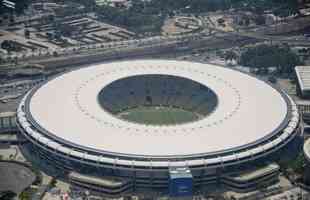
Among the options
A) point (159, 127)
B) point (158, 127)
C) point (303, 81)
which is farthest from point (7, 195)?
point (303, 81)

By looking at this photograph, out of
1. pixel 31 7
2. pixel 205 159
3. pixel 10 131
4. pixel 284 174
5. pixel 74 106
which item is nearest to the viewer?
pixel 205 159

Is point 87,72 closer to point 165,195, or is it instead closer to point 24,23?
point 165,195

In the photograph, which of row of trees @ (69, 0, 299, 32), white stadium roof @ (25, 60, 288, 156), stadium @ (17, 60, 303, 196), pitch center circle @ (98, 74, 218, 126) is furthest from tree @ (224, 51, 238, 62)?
pitch center circle @ (98, 74, 218, 126)

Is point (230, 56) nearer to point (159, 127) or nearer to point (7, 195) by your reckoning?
point (159, 127)

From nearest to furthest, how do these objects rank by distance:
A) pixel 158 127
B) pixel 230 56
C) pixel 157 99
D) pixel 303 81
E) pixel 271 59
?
pixel 158 127 < pixel 157 99 < pixel 303 81 < pixel 271 59 < pixel 230 56

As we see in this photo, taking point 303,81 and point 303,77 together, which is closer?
point 303,81

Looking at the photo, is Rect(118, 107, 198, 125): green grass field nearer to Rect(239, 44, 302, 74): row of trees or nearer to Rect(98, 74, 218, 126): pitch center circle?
Rect(98, 74, 218, 126): pitch center circle

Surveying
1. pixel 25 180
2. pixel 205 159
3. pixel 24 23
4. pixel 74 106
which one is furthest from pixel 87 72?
pixel 24 23
